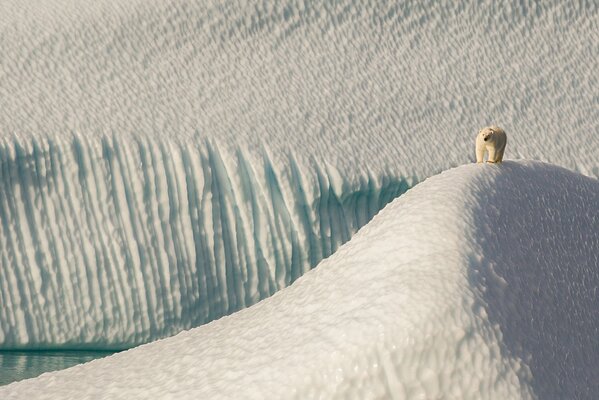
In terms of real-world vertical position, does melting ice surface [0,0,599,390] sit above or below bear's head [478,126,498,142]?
above

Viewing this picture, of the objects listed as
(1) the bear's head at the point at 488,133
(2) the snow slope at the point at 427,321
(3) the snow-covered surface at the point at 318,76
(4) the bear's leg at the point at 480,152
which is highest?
(3) the snow-covered surface at the point at 318,76

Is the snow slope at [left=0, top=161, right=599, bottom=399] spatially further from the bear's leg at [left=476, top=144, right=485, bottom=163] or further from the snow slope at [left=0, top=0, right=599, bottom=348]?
the snow slope at [left=0, top=0, right=599, bottom=348]

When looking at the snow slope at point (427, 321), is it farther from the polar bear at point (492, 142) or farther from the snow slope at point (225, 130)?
the snow slope at point (225, 130)

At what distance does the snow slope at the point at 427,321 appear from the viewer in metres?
1.60

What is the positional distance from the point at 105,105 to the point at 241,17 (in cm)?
64

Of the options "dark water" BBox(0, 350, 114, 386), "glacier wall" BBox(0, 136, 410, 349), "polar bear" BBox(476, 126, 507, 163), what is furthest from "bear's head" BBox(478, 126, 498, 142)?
"dark water" BBox(0, 350, 114, 386)

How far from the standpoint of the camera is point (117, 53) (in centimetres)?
366

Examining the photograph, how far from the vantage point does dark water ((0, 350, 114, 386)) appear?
3053 mm

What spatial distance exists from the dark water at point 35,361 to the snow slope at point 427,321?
91 cm

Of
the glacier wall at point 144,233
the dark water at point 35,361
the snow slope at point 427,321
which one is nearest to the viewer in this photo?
the snow slope at point 427,321

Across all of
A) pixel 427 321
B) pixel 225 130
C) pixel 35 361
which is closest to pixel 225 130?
pixel 225 130

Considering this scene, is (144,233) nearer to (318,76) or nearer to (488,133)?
(318,76)

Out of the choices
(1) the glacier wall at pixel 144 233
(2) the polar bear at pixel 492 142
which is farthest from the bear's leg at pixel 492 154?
(1) the glacier wall at pixel 144 233

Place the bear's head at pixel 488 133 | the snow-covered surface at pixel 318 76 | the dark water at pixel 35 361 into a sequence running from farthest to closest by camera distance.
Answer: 1. the snow-covered surface at pixel 318 76
2. the dark water at pixel 35 361
3. the bear's head at pixel 488 133
